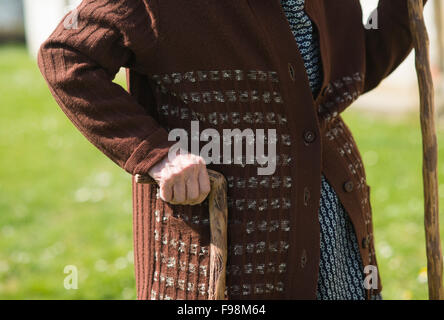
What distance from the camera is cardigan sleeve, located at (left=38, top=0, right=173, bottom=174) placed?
176 cm

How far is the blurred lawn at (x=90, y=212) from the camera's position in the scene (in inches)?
162

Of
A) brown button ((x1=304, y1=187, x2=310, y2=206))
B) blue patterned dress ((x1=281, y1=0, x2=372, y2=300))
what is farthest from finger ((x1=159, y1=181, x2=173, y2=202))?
blue patterned dress ((x1=281, y1=0, x2=372, y2=300))

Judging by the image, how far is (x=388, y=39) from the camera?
2295 mm

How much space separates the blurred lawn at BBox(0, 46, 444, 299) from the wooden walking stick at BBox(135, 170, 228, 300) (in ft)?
6.94

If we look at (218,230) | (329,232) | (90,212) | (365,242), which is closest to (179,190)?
(218,230)

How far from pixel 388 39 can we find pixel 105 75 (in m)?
1.06

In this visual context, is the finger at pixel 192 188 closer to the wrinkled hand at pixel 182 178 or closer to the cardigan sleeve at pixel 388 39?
the wrinkled hand at pixel 182 178

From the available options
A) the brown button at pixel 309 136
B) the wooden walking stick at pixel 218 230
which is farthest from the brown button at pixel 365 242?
the wooden walking stick at pixel 218 230

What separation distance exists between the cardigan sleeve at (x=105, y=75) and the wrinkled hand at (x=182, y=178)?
3 centimetres

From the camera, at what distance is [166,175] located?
5.83 ft
